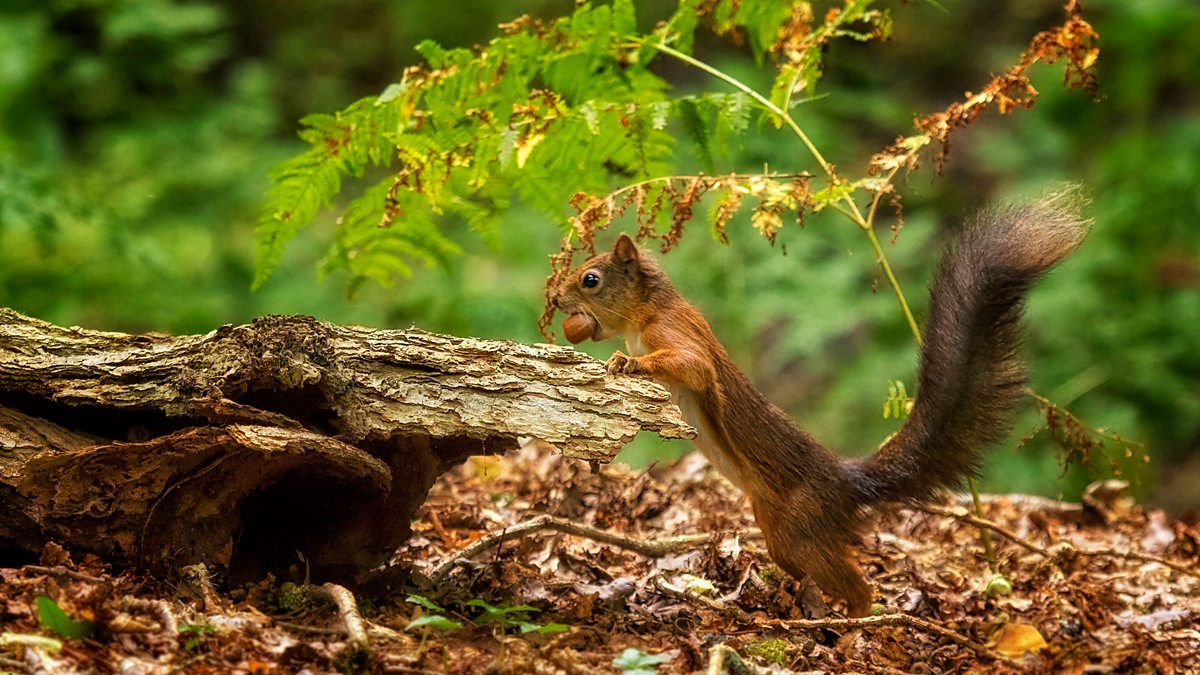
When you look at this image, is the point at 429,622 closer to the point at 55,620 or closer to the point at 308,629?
the point at 308,629

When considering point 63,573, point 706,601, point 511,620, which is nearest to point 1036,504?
point 706,601

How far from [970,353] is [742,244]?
3.71 m

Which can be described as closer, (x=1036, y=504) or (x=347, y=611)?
(x=347, y=611)

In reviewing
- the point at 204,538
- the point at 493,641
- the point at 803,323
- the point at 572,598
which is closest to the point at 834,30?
the point at 572,598

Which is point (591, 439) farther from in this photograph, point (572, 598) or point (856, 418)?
point (856, 418)

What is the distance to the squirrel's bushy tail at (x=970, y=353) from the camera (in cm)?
301

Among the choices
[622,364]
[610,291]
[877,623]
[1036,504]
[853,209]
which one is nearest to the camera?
[877,623]

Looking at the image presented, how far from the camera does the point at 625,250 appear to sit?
3680 mm

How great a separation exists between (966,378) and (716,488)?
151cm

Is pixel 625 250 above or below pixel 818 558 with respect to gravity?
above

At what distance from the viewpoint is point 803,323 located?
6.68 m

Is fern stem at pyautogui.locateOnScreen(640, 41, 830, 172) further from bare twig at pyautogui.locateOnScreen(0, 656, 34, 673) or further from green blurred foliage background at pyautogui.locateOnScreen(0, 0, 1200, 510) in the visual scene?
bare twig at pyautogui.locateOnScreen(0, 656, 34, 673)

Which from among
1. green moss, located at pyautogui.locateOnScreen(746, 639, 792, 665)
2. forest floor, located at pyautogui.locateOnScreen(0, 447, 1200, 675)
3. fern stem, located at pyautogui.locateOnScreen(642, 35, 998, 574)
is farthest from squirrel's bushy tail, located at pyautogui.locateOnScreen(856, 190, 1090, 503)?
green moss, located at pyautogui.locateOnScreen(746, 639, 792, 665)

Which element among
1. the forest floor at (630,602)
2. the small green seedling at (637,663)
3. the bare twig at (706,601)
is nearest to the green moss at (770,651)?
the forest floor at (630,602)
